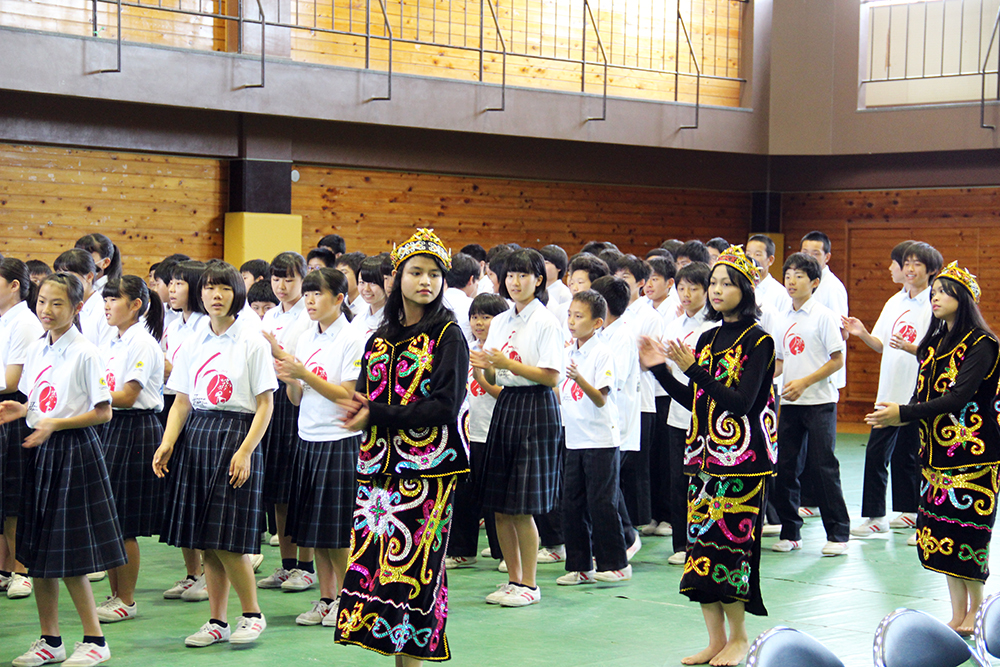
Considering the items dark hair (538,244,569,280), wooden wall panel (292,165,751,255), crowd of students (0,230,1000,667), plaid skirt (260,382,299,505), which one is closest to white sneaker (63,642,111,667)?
crowd of students (0,230,1000,667)

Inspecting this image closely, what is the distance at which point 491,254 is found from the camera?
7727 millimetres

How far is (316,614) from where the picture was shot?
513 centimetres

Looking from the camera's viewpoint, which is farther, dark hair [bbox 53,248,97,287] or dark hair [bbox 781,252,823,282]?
dark hair [bbox 781,252,823,282]

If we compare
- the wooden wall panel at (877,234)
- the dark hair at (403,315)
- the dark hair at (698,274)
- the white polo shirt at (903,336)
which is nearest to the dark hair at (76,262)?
the dark hair at (403,315)

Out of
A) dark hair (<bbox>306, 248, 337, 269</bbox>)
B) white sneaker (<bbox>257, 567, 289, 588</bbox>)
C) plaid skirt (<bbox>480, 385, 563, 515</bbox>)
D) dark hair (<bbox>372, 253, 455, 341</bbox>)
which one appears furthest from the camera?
dark hair (<bbox>306, 248, 337, 269</bbox>)

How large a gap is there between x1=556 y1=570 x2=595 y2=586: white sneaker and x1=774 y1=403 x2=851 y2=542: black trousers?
1.54 meters

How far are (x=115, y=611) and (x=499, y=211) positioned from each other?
7.84 metres

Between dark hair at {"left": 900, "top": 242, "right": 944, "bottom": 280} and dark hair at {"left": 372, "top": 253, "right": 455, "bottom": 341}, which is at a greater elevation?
dark hair at {"left": 900, "top": 242, "right": 944, "bottom": 280}

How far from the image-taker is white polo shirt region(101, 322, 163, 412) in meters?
5.14

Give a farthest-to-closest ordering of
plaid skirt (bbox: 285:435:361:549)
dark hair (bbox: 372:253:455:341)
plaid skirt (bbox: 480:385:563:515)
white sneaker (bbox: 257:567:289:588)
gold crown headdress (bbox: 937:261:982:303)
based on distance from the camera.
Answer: white sneaker (bbox: 257:567:289:588) < plaid skirt (bbox: 480:385:563:515) < plaid skirt (bbox: 285:435:361:549) < gold crown headdress (bbox: 937:261:982:303) < dark hair (bbox: 372:253:455:341)

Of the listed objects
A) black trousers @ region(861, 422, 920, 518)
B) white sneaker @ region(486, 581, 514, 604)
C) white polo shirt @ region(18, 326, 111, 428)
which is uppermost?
white polo shirt @ region(18, 326, 111, 428)

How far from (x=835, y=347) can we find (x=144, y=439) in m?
3.96

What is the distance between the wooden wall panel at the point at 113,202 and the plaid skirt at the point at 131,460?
4.95 meters

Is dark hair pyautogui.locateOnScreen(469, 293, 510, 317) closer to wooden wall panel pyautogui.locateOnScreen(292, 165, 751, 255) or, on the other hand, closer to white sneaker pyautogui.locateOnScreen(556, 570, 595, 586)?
white sneaker pyautogui.locateOnScreen(556, 570, 595, 586)
